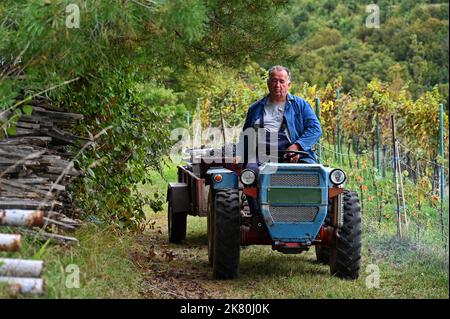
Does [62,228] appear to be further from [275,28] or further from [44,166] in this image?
[275,28]

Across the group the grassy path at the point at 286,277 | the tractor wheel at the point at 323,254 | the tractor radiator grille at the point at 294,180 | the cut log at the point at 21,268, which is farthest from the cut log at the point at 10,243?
the tractor wheel at the point at 323,254

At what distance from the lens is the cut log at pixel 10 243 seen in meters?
6.00

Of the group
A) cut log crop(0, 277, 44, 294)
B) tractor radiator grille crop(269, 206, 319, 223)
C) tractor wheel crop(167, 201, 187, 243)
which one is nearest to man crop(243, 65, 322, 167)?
tractor radiator grille crop(269, 206, 319, 223)

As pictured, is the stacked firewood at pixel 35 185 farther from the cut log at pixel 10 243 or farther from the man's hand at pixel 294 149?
the man's hand at pixel 294 149

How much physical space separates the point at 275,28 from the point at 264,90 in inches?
375

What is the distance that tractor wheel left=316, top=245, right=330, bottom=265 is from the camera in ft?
29.0

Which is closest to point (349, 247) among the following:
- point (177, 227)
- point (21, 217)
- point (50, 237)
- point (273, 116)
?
point (273, 116)

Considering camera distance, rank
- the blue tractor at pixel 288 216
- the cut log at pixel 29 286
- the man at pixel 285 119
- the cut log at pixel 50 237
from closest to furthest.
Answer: the cut log at pixel 29 286 → the cut log at pixel 50 237 → the blue tractor at pixel 288 216 → the man at pixel 285 119

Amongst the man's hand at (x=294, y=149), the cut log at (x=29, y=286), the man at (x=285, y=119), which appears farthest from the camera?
the man at (x=285, y=119)

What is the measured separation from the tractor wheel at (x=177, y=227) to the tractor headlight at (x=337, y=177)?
3.16 meters

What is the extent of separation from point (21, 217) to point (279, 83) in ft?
10.2

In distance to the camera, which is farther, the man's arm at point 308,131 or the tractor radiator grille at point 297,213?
the man's arm at point 308,131

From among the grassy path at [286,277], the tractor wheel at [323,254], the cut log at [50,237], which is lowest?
the grassy path at [286,277]

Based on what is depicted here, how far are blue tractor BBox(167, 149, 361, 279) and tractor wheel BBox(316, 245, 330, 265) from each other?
0.86 metres
